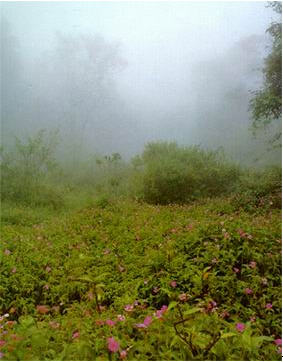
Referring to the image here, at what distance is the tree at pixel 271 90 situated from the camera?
10930 millimetres

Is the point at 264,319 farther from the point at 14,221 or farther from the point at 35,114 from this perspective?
the point at 35,114

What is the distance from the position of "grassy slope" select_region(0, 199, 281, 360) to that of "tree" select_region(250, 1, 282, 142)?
232 inches

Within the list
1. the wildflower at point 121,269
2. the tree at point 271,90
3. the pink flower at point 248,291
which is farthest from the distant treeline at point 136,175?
the pink flower at point 248,291

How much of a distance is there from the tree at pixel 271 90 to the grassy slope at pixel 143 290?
19.3 ft

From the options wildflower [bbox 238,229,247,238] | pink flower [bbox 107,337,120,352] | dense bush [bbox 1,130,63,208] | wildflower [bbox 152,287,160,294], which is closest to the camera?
pink flower [bbox 107,337,120,352]

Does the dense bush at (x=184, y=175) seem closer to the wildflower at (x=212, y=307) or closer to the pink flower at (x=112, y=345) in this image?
the wildflower at (x=212, y=307)

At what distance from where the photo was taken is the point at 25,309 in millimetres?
4336

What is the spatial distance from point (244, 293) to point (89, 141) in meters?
14.4

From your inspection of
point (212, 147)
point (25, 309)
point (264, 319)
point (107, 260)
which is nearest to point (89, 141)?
point (212, 147)

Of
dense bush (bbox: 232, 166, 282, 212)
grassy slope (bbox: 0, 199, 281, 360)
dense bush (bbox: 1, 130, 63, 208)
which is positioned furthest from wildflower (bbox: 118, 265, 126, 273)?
dense bush (bbox: 1, 130, 63, 208)

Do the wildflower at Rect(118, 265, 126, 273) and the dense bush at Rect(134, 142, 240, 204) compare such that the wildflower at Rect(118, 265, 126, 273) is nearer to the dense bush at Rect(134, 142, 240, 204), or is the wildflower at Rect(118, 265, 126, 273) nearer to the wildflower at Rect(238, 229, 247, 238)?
the wildflower at Rect(238, 229, 247, 238)

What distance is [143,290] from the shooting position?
428 centimetres

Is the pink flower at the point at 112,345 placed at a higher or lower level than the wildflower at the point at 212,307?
lower

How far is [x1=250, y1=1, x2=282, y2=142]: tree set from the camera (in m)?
10.9
